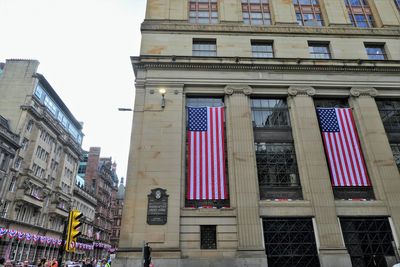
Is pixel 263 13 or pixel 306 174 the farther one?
pixel 263 13

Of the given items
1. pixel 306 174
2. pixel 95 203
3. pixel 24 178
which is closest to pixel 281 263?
pixel 306 174

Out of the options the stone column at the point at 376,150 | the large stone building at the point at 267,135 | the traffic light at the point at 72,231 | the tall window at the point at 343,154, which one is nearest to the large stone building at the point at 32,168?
the large stone building at the point at 267,135

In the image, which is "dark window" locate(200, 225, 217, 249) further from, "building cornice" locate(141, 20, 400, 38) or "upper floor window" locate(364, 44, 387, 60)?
"upper floor window" locate(364, 44, 387, 60)

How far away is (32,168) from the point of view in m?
50.5

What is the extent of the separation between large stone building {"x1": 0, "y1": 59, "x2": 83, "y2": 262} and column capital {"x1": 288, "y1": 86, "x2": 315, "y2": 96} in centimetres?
3866

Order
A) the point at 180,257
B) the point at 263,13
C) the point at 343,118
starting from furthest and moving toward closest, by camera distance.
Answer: the point at 263,13, the point at 343,118, the point at 180,257

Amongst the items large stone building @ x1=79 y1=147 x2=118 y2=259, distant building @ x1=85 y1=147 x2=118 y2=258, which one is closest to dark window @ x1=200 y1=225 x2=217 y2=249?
large stone building @ x1=79 y1=147 x2=118 y2=259

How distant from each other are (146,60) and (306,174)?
16.1 metres

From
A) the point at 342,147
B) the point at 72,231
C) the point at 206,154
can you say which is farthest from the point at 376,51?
the point at 72,231

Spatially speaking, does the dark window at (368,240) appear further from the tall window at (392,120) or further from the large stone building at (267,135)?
the tall window at (392,120)

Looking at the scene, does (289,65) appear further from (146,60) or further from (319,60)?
(146,60)

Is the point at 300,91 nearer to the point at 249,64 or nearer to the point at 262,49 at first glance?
the point at 249,64

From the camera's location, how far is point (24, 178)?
4731cm

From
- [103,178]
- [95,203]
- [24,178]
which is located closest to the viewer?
[24,178]
